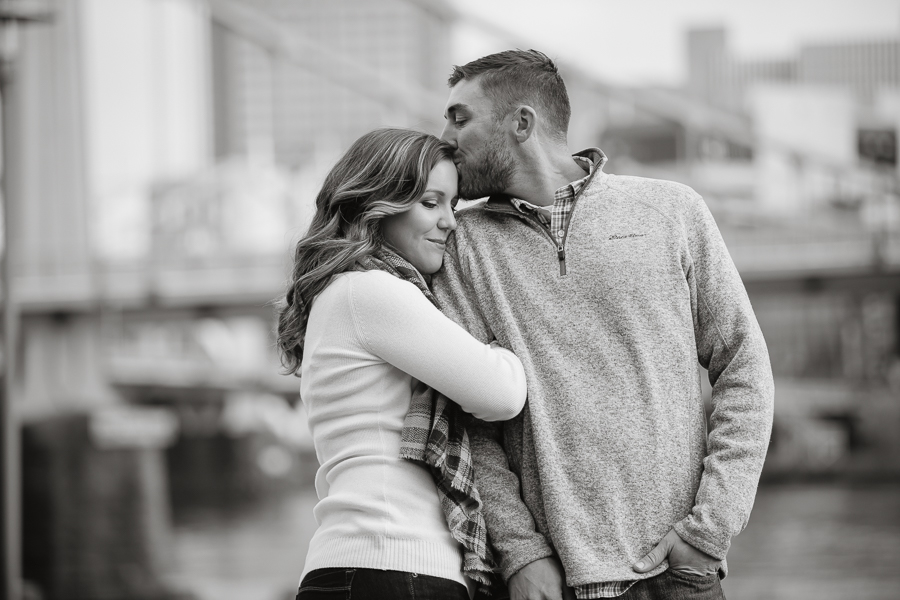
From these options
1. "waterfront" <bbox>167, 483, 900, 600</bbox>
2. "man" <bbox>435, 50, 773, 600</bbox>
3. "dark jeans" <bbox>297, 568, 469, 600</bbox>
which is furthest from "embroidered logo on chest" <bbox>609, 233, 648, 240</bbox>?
"waterfront" <bbox>167, 483, 900, 600</bbox>

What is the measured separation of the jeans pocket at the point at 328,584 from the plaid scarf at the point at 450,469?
0.17m

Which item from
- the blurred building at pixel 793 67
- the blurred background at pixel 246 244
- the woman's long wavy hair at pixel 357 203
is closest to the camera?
the woman's long wavy hair at pixel 357 203

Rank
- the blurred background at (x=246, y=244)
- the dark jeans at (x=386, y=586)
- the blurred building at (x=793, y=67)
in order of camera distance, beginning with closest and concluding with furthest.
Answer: the dark jeans at (x=386, y=586) < the blurred background at (x=246, y=244) < the blurred building at (x=793, y=67)

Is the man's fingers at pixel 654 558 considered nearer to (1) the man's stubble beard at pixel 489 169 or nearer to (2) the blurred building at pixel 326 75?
(1) the man's stubble beard at pixel 489 169

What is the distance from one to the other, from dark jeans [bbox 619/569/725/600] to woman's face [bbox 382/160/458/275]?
→ 59 cm

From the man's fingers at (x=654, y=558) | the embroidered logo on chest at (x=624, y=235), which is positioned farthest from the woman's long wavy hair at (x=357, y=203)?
the man's fingers at (x=654, y=558)

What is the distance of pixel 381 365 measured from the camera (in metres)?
1.85

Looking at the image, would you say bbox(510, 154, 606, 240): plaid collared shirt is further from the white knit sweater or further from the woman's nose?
the white knit sweater

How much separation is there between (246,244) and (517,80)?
2057cm

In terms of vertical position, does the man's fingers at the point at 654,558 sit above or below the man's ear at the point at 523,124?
below

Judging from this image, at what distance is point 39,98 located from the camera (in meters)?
18.5

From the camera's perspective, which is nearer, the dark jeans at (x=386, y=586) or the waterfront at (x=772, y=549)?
the dark jeans at (x=386, y=586)

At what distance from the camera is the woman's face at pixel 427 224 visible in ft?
6.35

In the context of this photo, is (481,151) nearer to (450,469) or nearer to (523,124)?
(523,124)
